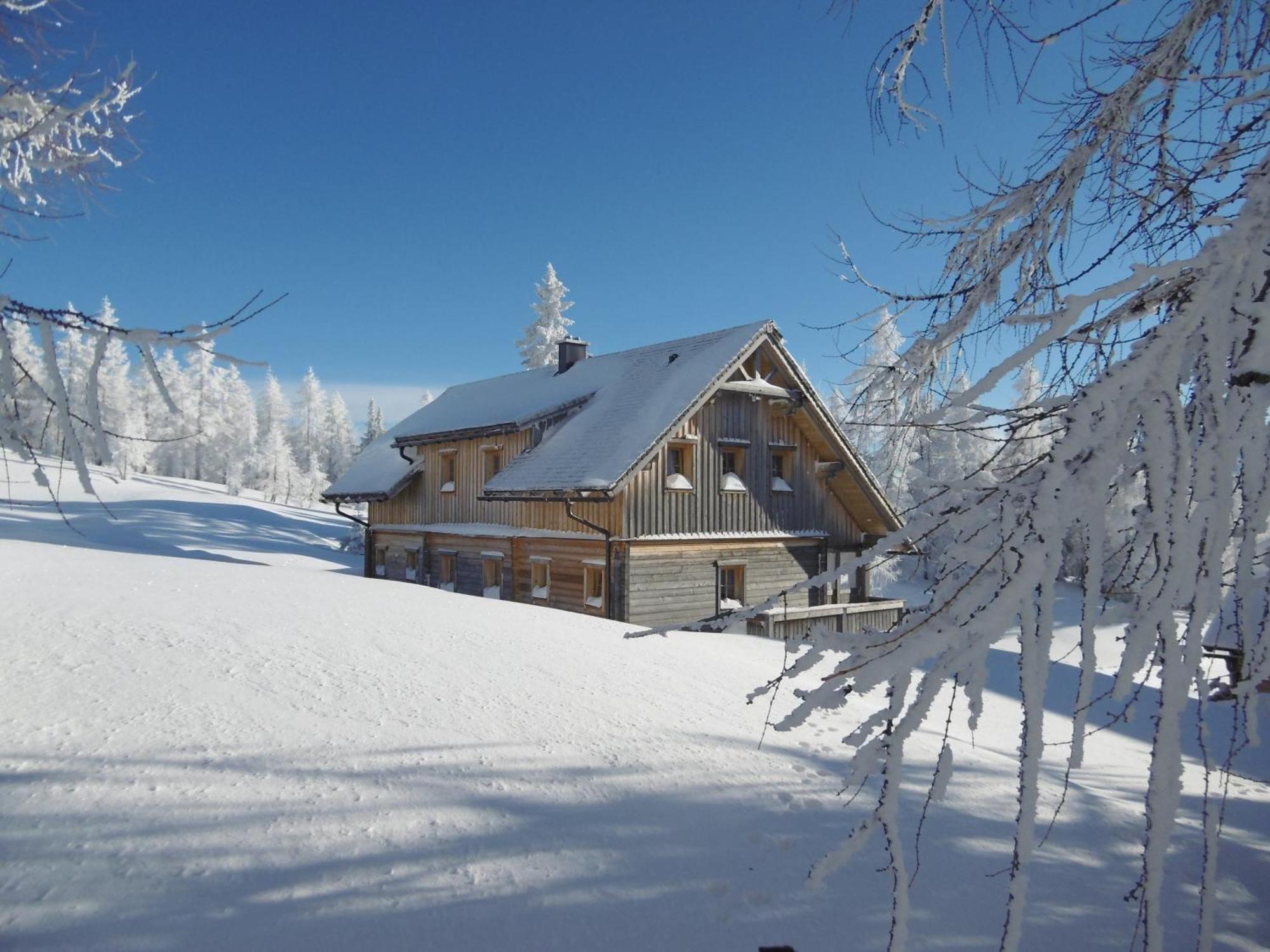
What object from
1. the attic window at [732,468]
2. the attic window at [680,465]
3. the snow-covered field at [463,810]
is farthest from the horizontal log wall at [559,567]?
the snow-covered field at [463,810]

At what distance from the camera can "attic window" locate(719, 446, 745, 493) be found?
690 inches

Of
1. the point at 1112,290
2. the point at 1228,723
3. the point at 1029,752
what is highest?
the point at 1112,290

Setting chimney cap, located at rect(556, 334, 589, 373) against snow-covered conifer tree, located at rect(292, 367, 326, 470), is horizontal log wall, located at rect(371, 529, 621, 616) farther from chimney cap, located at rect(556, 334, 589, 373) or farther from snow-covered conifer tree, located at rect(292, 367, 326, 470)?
snow-covered conifer tree, located at rect(292, 367, 326, 470)

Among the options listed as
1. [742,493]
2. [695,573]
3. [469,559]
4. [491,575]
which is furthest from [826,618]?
[469,559]

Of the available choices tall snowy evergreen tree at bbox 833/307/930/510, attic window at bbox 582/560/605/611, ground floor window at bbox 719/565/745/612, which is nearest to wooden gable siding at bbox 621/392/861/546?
ground floor window at bbox 719/565/745/612

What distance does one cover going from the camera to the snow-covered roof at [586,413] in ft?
53.2

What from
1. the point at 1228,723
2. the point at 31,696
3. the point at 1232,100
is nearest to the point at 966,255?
the point at 1232,100

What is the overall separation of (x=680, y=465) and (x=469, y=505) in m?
6.85

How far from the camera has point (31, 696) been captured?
20.3 feet

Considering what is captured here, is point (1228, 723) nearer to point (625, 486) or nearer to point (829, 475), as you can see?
point (829, 475)

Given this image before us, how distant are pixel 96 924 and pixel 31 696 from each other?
3.51 m

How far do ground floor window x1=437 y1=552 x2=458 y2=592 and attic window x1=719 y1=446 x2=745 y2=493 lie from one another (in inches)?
326

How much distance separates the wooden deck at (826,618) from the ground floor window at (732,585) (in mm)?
792

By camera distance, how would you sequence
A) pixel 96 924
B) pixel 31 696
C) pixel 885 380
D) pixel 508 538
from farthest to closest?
1. pixel 508 538
2. pixel 31 696
3. pixel 885 380
4. pixel 96 924
